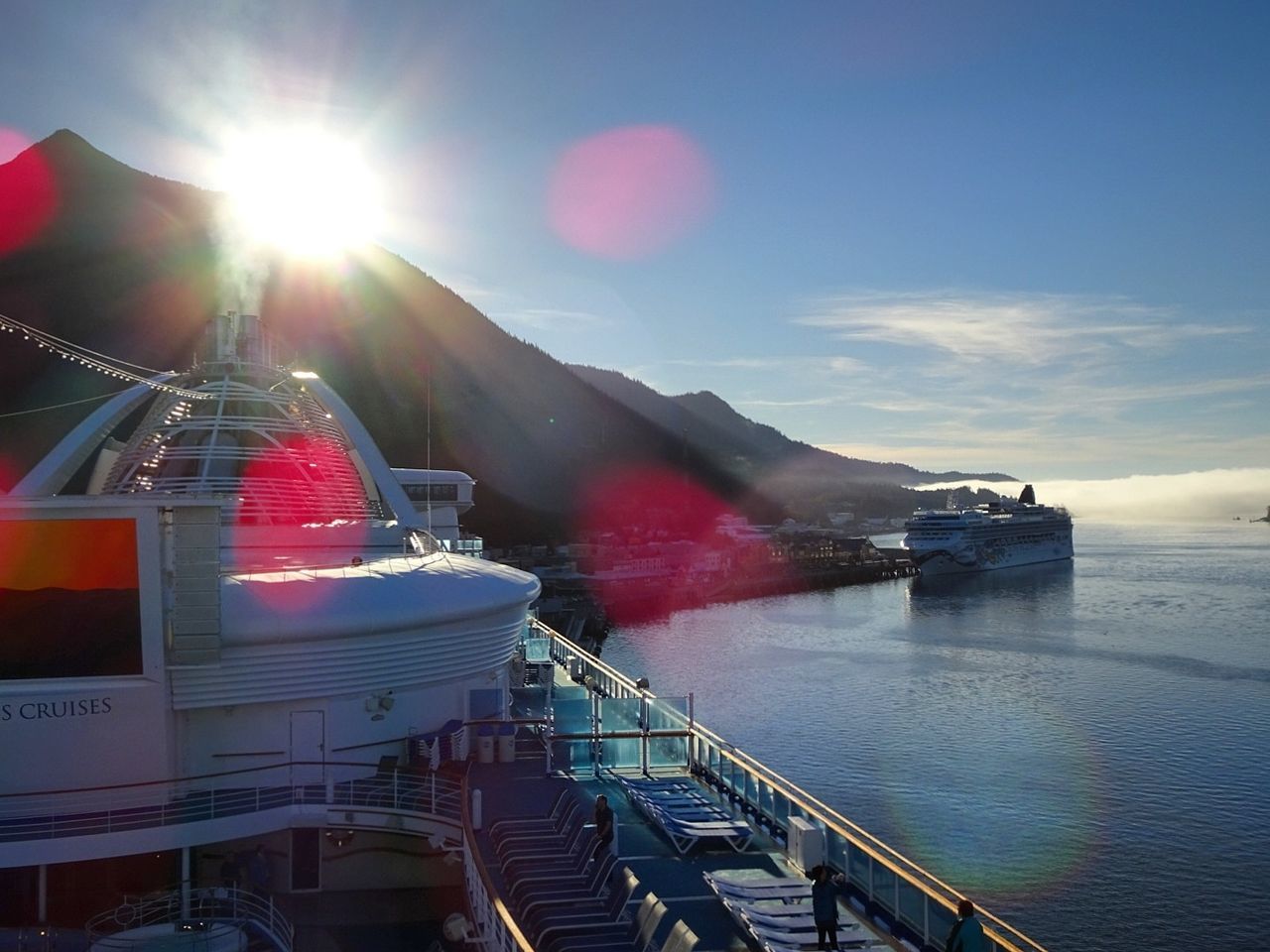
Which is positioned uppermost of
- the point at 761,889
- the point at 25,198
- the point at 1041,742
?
the point at 25,198

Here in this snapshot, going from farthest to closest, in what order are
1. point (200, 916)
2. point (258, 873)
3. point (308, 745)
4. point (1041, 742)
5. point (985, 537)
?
1. point (985, 537)
2. point (1041, 742)
3. point (308, 745)
4. point (258, 873)
5. point (200, 916)

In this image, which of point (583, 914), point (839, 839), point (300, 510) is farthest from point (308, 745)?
point (300, 510)

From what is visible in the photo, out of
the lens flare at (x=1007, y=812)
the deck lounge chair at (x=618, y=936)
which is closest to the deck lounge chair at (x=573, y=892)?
the deck lounge chair at (x=618, y=936)

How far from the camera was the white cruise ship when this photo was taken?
1036 centimetres

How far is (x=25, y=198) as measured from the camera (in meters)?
110

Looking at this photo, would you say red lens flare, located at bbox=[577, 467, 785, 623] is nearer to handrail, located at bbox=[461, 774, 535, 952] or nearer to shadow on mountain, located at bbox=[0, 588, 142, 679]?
handrail, located at bbox=[461, 774, 535, 952]

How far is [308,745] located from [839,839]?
673 cm

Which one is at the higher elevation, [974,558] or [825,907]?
[825,907]

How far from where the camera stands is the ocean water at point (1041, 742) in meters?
19.9

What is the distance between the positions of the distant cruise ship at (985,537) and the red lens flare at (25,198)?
97.1 m

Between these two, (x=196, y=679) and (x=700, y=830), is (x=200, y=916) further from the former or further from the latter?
(x=700, y=830)

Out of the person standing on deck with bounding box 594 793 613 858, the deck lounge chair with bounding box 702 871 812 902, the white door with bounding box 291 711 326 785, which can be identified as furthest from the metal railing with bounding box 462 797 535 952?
the white door with bounding box 291 711 326 785

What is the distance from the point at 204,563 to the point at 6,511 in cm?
212

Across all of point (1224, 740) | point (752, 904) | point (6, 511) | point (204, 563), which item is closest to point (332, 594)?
point (204, 563)
